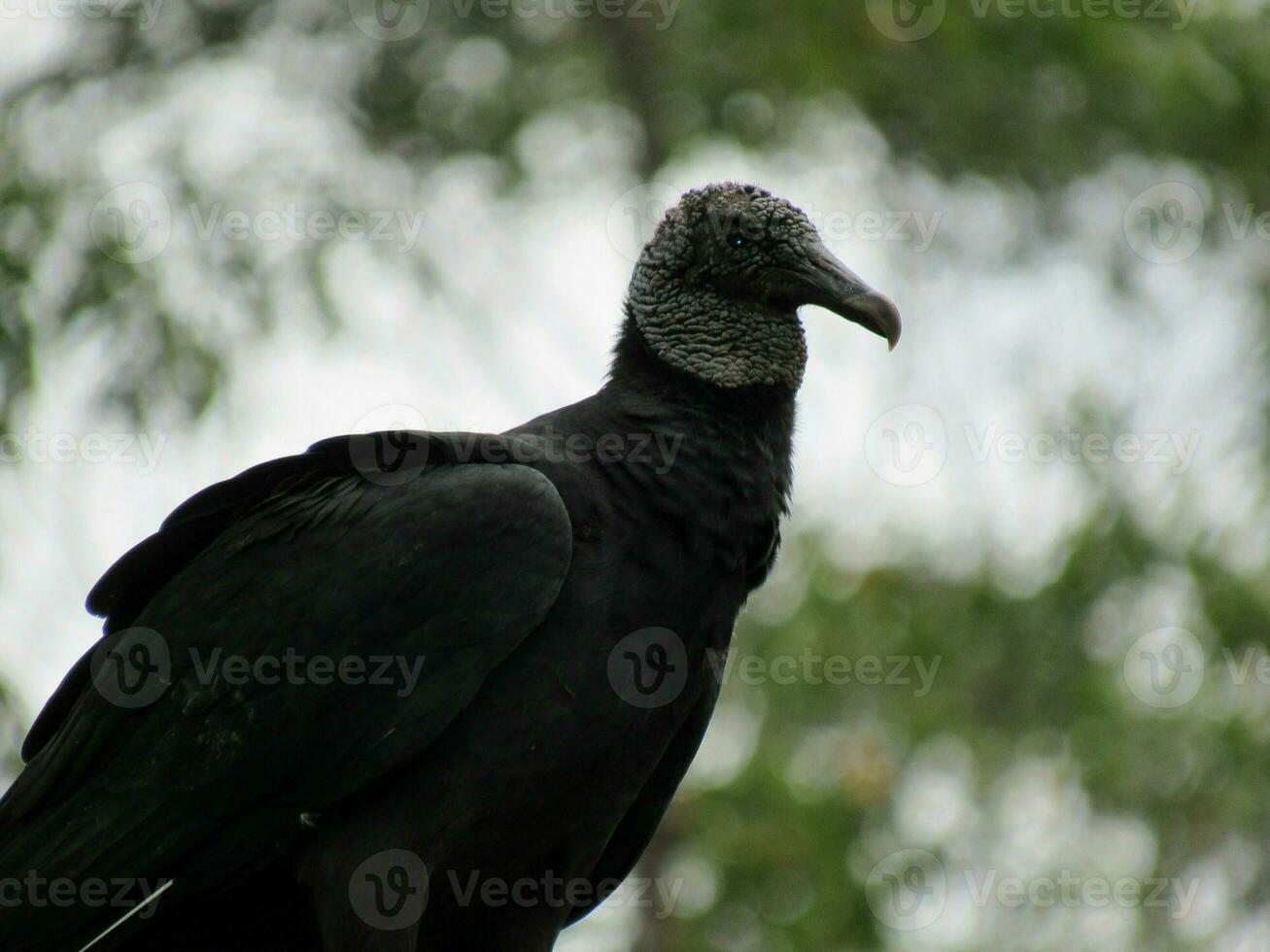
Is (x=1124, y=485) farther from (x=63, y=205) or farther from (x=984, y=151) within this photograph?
(x=63, y=205)

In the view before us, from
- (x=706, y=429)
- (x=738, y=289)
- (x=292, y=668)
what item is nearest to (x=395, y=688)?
(x=292, y=668)

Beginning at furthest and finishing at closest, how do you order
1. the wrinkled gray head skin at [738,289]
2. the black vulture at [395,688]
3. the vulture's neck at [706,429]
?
the wrinkled gray head skin at [738,289]
the vulture's neck at [706,429]
the black vulture at [395,688]

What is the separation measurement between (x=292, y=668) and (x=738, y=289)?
1.37 m

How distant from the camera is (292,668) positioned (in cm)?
317

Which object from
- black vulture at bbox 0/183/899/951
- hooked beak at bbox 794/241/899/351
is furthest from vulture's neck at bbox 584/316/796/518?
hooked beak at bbox 794/241/899/351

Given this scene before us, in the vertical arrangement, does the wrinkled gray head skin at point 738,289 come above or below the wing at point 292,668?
above

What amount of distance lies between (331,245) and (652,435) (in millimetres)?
3417

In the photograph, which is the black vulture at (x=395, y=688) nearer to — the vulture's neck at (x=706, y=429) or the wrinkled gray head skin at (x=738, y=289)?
the vulture's neck at (x=706, y=429)

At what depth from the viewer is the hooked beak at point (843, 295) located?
3.46 meters

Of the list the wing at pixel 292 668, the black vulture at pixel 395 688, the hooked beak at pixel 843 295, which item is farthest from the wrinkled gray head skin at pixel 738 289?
the wing at pixel 292 668

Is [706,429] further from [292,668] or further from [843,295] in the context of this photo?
[292,668]

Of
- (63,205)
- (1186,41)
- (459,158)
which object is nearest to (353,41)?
(459,158)

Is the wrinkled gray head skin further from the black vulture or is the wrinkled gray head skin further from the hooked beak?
the black vulture

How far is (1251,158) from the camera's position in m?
7.30
